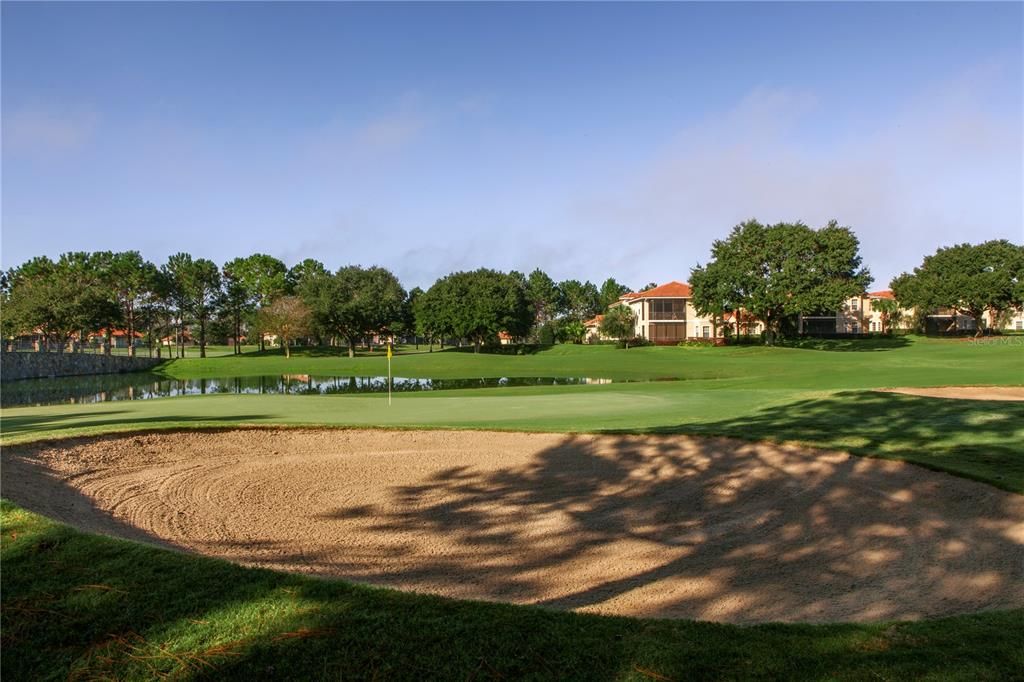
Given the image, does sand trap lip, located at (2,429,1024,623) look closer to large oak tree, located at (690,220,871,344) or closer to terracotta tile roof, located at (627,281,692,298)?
large oak tree, located at (690,220,871,344)

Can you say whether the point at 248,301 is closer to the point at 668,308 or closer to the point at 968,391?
the point at 668,308

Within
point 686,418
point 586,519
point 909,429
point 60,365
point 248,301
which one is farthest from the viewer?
point 248,301

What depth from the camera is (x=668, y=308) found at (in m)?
96.5

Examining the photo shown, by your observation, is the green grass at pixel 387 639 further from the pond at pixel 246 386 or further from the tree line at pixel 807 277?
the tree line at pixel 807 277

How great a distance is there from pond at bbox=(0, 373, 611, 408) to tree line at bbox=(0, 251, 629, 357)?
2242 cm

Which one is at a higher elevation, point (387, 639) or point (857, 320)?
point (857, 320)

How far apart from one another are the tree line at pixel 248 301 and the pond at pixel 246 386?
883 inches

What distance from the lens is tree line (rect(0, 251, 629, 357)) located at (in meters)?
69.6

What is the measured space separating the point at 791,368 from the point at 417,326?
5351 cm

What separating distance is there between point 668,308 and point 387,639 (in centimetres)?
9646

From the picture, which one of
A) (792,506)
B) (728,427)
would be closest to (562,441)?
(728,427)

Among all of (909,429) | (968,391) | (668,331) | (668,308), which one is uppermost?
(668,308)

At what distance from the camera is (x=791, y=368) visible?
144 ft

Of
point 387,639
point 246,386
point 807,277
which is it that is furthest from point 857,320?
point 387,639
